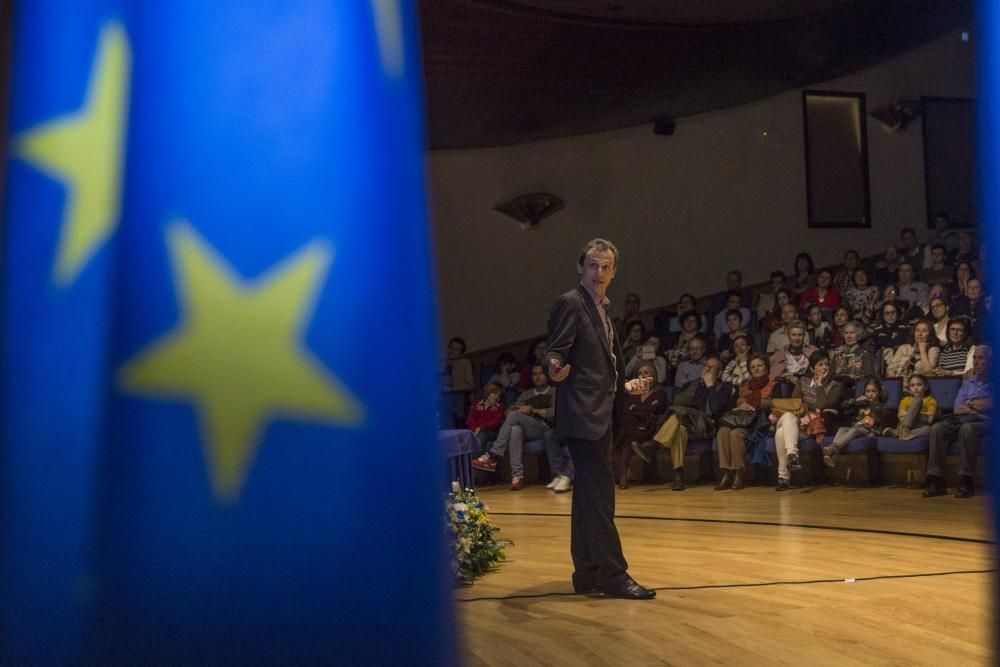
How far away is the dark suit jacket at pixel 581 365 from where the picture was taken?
12.6ft

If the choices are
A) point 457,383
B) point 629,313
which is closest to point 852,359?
point 629,313

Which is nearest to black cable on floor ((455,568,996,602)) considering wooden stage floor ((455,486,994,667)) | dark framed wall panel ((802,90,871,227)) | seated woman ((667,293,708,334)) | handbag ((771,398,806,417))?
wooden stage floor ((455,486,994,667))

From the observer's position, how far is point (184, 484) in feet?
4.51

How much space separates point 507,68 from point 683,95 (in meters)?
2.38

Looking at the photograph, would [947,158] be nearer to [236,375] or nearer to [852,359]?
[852,359]

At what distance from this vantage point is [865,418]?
7.32m

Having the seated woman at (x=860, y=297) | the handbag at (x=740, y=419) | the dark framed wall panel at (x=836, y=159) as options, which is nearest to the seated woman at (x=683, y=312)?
the seated woman at (x=860, y=297)

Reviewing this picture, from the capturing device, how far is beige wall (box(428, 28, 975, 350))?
12.0m

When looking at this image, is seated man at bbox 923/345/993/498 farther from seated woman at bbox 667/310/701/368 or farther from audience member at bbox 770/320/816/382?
seated woman at bbox 667/310/701/368

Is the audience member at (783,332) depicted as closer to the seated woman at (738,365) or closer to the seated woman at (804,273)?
the seated woman at (738,365)

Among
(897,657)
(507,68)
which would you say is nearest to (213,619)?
(897,657)

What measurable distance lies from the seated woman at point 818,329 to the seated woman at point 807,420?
564mm

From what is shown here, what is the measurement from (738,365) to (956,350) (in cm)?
171

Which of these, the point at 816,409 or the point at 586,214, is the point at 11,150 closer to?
the point at 816,409
